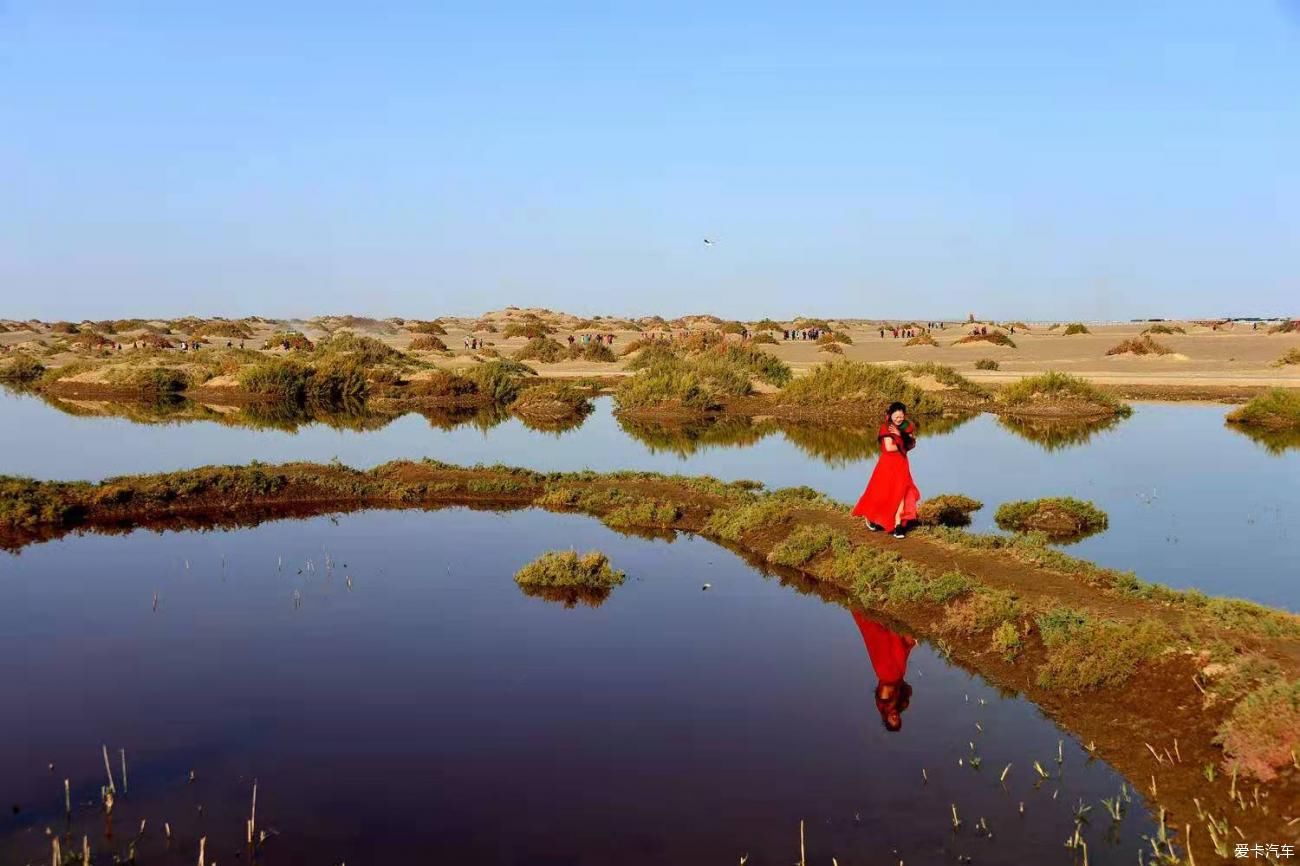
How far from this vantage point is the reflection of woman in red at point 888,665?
993 cm

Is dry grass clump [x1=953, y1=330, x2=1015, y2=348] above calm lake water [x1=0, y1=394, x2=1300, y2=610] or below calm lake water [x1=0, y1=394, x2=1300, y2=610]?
above

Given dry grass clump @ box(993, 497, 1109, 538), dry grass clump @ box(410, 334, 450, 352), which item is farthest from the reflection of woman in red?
dry grass clump @ box(410, 334, 450, 352)

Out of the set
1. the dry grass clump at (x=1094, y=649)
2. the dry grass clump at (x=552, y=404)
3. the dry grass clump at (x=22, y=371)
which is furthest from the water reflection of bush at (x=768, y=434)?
the dry grass clump at (x=22, y=371)

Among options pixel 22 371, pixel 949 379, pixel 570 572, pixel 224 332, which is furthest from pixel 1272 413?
pixel 224 332

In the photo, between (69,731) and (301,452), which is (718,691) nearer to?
(69,731)

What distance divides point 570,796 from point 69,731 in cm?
497

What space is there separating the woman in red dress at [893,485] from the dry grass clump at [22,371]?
54.1 metres

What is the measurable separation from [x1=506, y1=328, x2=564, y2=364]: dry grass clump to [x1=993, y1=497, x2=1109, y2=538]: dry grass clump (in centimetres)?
4268

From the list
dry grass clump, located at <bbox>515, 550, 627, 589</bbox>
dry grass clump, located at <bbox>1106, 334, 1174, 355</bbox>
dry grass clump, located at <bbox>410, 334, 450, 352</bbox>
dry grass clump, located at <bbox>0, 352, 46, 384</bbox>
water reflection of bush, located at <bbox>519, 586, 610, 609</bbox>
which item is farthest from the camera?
dry grass clump, located at <bbox>410, 334, 450, 352</bbox>

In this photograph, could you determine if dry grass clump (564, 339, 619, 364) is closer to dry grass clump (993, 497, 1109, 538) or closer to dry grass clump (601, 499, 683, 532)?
dry grass clump (601, 499, 683, 532)

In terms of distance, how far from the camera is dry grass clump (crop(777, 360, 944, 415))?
36.6 metres

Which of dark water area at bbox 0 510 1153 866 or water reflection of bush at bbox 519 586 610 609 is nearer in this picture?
dark water area at bbox 0 510 1153 866

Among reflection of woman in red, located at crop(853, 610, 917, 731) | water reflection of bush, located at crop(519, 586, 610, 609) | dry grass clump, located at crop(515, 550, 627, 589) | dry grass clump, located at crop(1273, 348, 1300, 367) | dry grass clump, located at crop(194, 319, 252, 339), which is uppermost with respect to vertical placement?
dry grass clump, located at crop(194, 319, 252, 339)

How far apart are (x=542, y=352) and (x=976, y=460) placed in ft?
128
